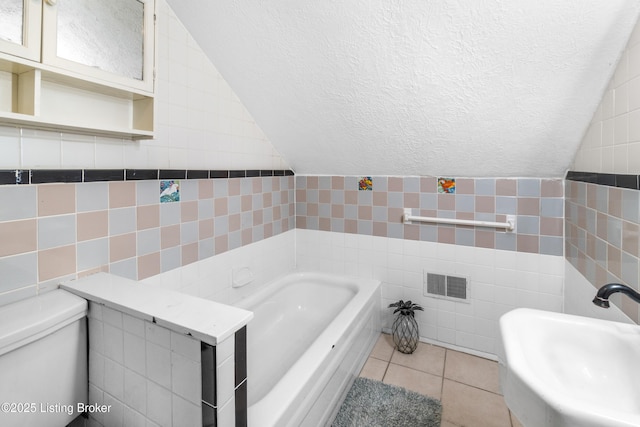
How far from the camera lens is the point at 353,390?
5.93 ft

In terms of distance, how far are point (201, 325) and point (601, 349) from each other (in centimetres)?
117

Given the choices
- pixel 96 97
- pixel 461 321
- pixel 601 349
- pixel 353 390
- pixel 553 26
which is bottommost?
pixel 353 390

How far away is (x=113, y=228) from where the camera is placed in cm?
138

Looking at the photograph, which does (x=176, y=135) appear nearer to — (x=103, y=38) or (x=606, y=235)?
(x=103, y=38)

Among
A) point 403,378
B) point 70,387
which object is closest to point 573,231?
point 403,378

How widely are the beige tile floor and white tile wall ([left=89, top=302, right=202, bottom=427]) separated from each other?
1.31 meters

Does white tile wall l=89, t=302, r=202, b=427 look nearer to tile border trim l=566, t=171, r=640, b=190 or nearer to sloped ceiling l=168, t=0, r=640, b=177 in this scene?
sloped ceiling l=168, t=0, r=640, b=177

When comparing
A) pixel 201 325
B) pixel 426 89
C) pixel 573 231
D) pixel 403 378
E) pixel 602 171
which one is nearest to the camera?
pixel 201 325

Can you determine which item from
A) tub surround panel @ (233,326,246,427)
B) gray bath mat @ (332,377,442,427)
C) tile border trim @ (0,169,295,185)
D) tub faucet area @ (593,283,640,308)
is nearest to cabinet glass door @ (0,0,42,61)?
tile border trim @ (0,169,295,185)

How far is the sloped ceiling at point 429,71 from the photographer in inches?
49.7

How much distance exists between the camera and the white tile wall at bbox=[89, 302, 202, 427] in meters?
0.87

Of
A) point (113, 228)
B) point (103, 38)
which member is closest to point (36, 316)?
point (113, 228)

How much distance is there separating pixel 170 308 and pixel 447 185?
1.88m

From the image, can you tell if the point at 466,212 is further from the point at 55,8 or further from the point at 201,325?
the point at 55,8
